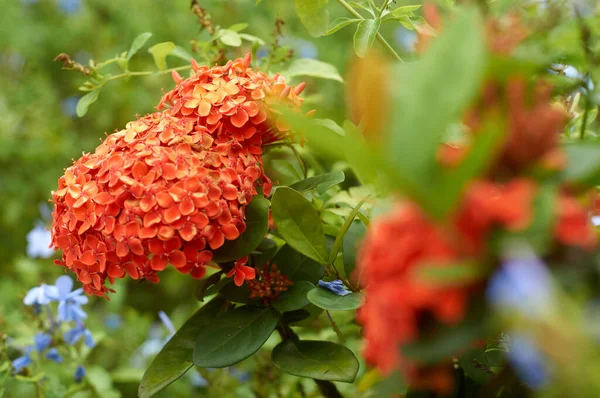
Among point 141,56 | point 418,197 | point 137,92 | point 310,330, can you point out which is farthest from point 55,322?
point 141,56

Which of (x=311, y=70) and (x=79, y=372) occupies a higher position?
(x=311, y=70)

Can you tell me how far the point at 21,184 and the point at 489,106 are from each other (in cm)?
184

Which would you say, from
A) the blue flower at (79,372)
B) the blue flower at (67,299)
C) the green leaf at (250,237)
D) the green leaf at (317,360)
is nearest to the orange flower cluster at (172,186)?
the green leaf at (250,237)

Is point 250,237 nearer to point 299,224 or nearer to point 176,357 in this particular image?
point 299,224

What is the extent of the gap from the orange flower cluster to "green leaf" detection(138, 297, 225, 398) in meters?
0.11

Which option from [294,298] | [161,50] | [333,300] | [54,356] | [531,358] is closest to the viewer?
[531,358]

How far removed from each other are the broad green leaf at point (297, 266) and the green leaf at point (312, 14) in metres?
0.30

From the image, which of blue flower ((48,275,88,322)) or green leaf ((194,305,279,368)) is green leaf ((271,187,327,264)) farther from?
blue flower ((48,275,88,322))

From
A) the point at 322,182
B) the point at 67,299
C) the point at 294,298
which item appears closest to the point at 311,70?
the point at 322,182

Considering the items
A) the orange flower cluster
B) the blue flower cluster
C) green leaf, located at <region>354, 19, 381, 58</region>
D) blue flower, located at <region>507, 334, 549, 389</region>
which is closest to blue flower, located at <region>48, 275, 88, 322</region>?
the blue flower cluster

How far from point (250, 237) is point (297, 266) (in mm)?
108

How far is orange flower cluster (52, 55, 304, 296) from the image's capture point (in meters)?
0.69

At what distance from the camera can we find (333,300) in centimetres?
67

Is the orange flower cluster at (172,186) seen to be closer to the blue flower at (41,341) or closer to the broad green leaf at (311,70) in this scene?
the broad green leaf at (311,70)
